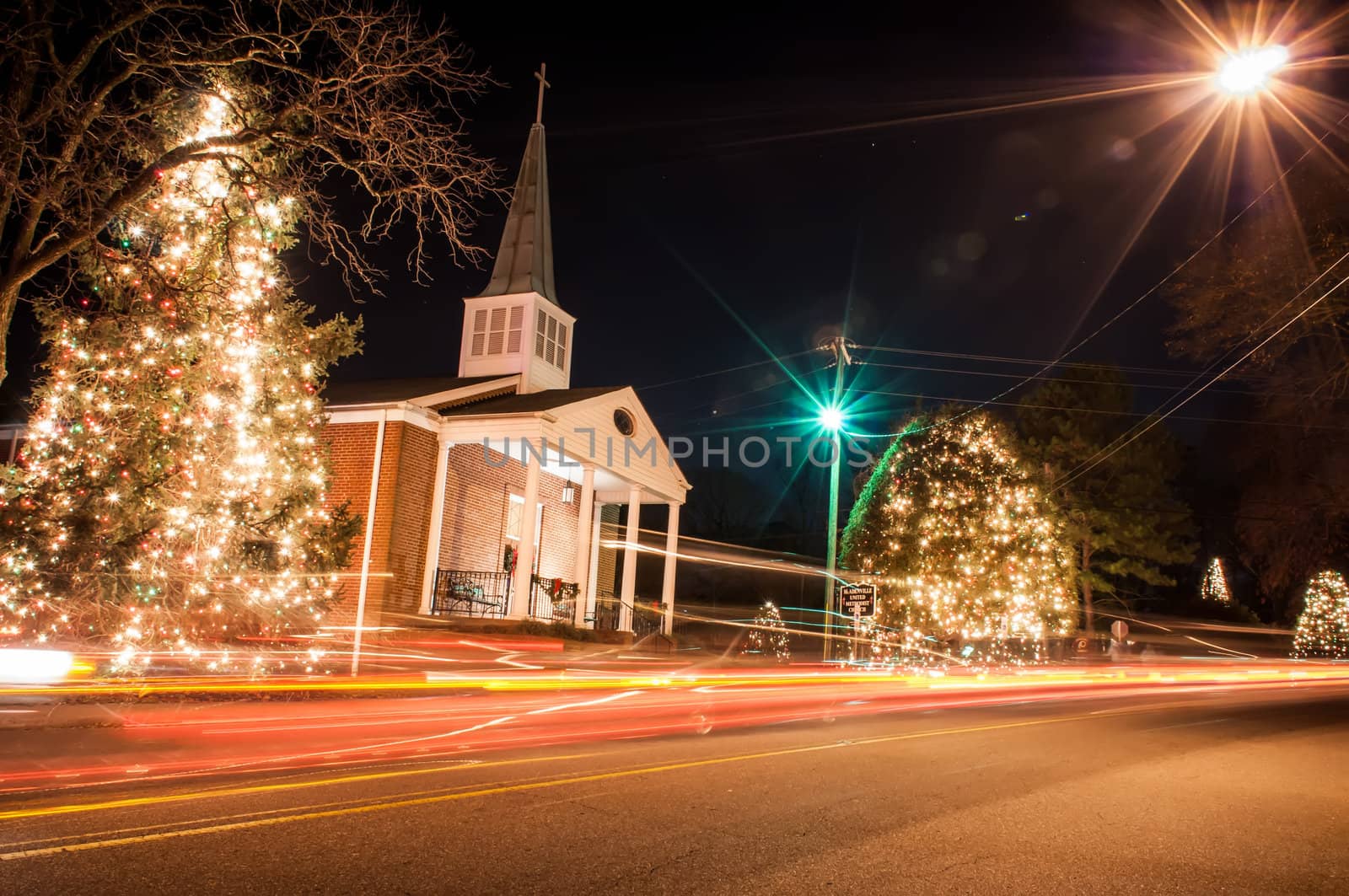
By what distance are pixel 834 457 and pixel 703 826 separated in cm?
1734

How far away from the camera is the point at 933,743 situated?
9.66m

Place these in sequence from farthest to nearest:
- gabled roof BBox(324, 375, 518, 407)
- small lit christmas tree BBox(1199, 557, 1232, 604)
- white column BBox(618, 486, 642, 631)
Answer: small lit christmas tree BBox(1199, 557, 1232, 604), white column BBox(618, 486, 642, 631), gabled roof BBox(324, 375, 518, 407)

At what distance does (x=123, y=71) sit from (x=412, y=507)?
1064 centimetres

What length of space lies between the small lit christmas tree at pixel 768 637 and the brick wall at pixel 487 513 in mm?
7116

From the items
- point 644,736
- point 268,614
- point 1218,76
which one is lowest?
point 644,736

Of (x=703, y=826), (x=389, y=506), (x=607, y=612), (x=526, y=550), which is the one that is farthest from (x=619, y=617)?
(x=703, y=826)

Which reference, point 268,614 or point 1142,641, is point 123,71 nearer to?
point 268,614

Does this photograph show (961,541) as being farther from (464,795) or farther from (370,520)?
(464,795)

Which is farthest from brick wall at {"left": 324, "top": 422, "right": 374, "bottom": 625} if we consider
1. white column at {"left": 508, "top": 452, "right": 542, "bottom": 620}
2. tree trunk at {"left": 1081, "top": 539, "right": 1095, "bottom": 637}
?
tree trunk at {"left": 1081, "top": 539, "right": 1095, "bottom": 637}

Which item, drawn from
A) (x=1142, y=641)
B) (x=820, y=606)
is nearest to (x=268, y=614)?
(x=820, y=606)

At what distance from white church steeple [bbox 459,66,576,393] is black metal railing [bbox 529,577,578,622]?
5169mm

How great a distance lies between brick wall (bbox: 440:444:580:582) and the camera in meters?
21.5

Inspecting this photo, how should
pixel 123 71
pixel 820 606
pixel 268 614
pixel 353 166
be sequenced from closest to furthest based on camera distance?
pixel 123 71
pixel 353 166
pixel 268 614
pixel 820 606

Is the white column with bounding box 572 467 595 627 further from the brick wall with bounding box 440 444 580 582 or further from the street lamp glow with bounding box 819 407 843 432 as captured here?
the street lamp glow with bounding box 819 407 843 432
